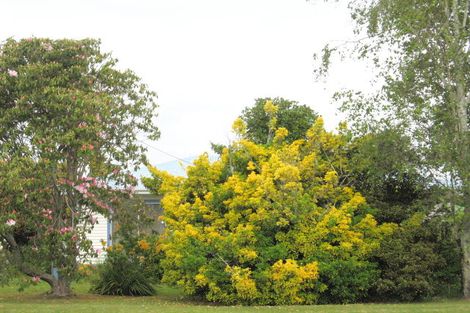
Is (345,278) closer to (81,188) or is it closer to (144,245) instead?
(144,245)

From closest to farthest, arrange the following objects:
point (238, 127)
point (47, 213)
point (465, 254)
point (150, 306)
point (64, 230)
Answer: point (150, 306) < point (64, 230) < point (465, 254) < point (47, 213) < point (238, 127)

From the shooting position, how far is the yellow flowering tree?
15.2 metres

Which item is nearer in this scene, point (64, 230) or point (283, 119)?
point (64, 230)

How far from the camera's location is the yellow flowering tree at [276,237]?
597 inches

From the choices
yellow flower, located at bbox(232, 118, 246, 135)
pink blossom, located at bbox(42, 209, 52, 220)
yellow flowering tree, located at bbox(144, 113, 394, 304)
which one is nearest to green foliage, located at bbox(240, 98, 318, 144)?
yellow flower, located at bbox(232, 118, 246, 135)

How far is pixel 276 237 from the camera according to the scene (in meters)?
15.6

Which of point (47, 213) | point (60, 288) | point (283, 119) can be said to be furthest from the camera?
point (283, 119)

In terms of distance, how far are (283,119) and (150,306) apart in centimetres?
1087

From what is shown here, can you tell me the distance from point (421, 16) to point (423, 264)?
5752mm

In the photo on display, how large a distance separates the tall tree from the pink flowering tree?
610 cm

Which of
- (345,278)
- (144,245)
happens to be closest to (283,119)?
(144,245)

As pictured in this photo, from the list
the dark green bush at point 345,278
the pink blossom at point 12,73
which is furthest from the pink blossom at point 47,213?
the dark green bush at point 345,278

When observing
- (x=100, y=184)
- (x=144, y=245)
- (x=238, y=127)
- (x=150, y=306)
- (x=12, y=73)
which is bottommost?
(x=150, y=306)

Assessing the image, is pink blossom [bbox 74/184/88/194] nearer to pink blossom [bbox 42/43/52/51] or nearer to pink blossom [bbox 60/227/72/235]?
pink blossom [bbox 60/227/72/235]
